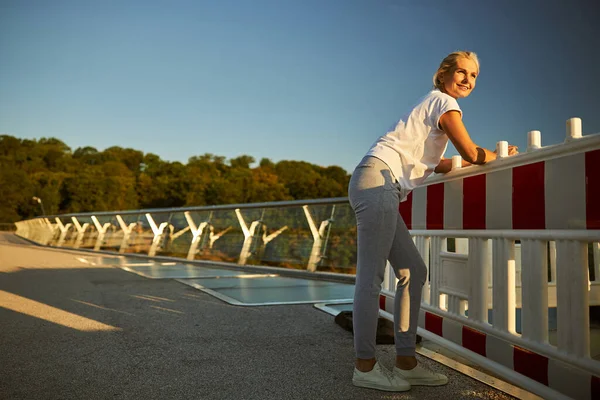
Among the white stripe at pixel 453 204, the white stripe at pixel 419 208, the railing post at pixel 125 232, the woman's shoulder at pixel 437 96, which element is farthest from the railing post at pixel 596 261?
the railing post at pixel 125 232

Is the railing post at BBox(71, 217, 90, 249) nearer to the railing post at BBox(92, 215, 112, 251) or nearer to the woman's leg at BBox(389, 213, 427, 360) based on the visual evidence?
the railing post at BBox(92, 215, 112, 251)

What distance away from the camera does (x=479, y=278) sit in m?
2.37

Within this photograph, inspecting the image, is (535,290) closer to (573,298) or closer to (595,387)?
(573,298)

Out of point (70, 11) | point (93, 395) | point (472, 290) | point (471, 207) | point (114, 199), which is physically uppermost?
point (70, 11)

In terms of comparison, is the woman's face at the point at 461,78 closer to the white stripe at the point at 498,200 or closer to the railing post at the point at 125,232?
the white stripe at the point at 498,200

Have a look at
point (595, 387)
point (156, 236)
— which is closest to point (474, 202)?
point (595, 387)

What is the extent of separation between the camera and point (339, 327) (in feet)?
11.7

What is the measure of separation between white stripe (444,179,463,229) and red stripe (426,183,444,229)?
0.15 feet

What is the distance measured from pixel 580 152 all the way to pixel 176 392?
1773mm

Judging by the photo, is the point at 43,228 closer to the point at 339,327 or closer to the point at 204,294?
the point at 204,294

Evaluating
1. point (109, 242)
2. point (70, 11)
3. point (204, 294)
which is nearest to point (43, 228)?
point (109, 242)

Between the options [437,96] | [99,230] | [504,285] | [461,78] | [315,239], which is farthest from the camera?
[99,230]

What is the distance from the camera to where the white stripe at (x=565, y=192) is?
5.78 feet

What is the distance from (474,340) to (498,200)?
648 millimetres
